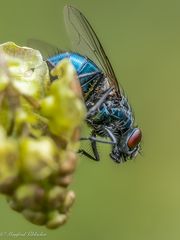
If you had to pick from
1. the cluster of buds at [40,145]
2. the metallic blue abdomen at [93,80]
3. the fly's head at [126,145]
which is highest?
the cluster of buds at [40,145]

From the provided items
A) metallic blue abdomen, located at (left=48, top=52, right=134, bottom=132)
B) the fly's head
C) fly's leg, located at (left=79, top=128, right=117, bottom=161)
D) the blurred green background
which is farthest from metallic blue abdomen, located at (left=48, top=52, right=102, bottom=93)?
the blurred green background

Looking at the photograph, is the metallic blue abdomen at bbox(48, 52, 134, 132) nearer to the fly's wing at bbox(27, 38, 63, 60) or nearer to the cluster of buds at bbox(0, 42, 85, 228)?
the fly's wing at bbox(27, 38, 63, 60)

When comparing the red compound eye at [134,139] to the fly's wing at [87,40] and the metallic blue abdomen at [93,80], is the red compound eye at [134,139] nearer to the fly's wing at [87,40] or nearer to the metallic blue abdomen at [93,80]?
the metallic blue abdomen at [93,80]

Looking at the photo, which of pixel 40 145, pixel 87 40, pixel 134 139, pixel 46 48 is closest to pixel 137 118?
pixel 134 139

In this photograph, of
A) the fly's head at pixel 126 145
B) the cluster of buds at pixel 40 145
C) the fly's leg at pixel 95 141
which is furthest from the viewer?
the fly's head at pixel 126 145

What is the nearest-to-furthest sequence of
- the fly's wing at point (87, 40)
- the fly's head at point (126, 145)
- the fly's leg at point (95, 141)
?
the fly's leg at point (95, 141)
the fly's wing at point (87, 40)
the fly's head at point (126, 145)

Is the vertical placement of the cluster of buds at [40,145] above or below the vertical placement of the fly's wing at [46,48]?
above

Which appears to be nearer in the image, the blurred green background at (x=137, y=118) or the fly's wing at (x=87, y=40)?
the fly's wing at (x=87, y=40)

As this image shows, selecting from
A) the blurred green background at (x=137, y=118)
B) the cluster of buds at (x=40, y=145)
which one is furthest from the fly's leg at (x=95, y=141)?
the blurred green background at (x=137, y=118)
